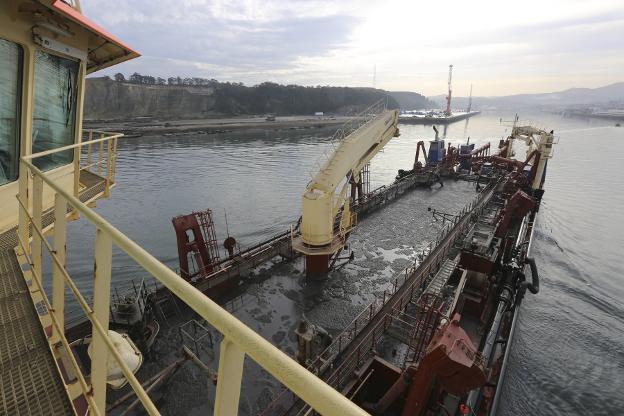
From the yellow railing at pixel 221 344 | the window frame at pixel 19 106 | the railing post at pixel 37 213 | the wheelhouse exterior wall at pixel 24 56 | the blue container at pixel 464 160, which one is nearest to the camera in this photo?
the yellow railing at pixel 221 344

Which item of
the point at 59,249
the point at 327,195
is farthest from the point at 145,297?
the point at 59,249

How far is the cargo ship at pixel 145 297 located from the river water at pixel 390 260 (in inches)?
49.7

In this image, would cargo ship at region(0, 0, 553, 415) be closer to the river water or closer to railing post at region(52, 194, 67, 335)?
railing post at region(52, 194, 67, 335)

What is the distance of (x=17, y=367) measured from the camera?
265cm

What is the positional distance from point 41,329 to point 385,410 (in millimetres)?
7865

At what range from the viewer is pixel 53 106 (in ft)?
17.7

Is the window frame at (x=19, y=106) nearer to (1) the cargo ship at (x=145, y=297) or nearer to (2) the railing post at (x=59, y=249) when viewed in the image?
(1) the cargo ship at (x=145, y=297)

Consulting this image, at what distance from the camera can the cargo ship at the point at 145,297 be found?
1.90 metres

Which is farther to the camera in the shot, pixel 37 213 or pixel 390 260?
pixel 390 260

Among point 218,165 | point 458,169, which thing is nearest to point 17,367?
point 458,169

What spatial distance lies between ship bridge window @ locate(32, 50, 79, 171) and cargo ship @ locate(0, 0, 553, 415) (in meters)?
0.03

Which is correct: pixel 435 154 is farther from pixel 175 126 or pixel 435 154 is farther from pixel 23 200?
pixel 175 126

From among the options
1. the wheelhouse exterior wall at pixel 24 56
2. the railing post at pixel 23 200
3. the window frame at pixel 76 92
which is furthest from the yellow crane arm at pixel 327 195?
the railing post at pixel 23 200

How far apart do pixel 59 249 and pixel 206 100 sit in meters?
137
